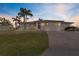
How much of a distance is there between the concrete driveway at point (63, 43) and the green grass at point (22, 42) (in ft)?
0.38

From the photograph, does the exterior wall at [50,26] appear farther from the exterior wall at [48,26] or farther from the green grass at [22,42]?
the green grass at [22,42]

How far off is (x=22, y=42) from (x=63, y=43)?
0.77m

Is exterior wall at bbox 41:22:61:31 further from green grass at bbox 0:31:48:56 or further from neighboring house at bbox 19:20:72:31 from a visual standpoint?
green grass at bbox 0:31:48:56

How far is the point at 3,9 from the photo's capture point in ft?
14.7

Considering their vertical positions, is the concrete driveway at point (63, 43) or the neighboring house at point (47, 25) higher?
the neighboring house at point (47, 25)

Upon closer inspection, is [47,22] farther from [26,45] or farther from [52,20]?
[26,45]

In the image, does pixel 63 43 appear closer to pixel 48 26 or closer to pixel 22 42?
pixel 48 26

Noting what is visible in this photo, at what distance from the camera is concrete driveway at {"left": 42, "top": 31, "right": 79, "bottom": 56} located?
4.42 m

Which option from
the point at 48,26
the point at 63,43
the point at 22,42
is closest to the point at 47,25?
the point at 48,26

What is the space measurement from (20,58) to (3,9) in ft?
3.18

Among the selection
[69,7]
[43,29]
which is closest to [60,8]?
[69,7]

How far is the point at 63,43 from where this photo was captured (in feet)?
14.7

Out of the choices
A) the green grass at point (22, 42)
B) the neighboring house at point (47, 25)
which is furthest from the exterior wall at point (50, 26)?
the green grass at point (22, 42)

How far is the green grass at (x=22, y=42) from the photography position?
175 inches
